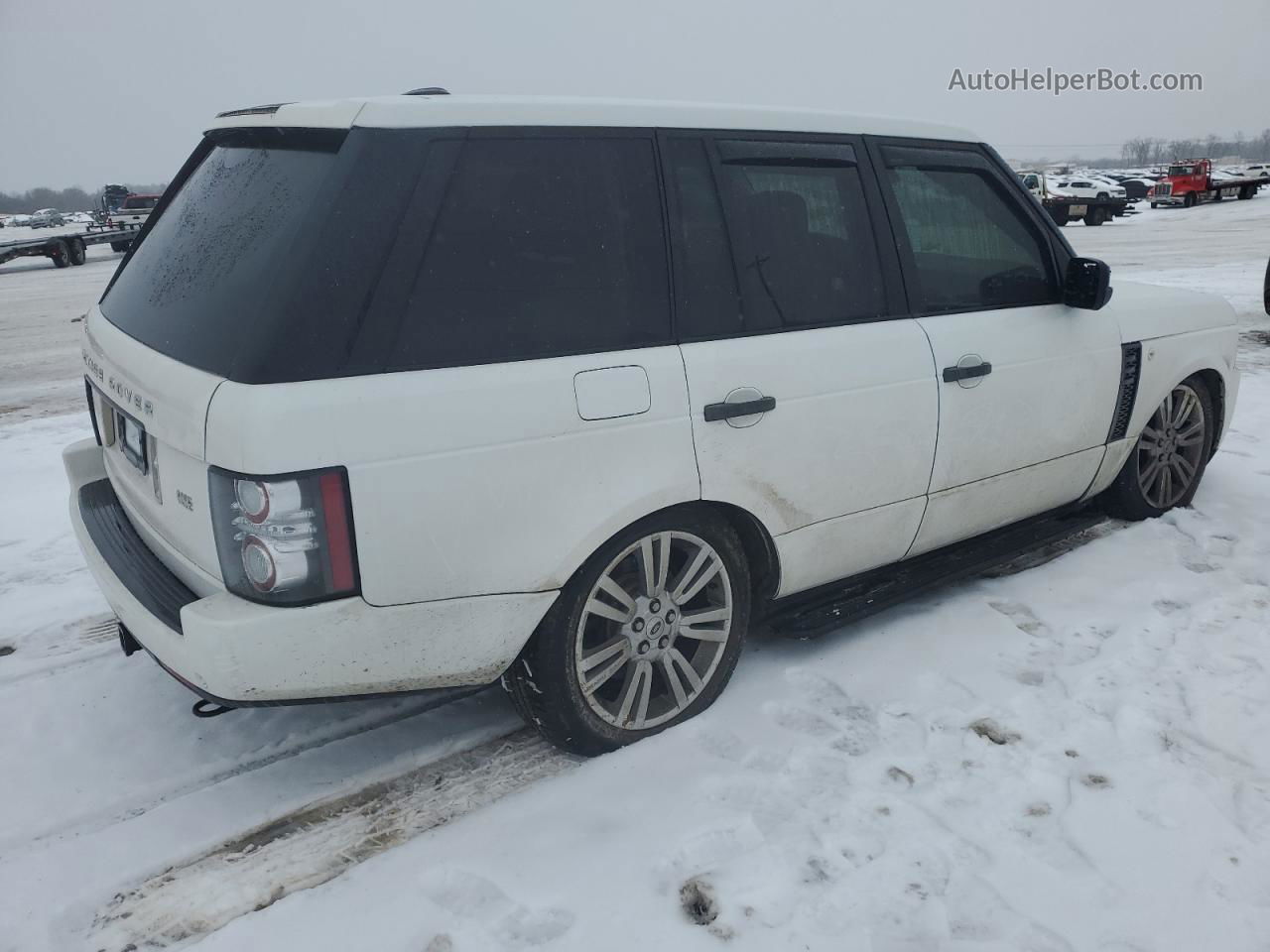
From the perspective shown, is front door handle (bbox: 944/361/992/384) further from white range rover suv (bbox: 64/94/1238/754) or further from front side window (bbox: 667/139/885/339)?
front side window (bbox: 667/139/885/339)

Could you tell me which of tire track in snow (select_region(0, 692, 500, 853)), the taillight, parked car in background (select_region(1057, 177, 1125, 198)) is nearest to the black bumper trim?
the taillight

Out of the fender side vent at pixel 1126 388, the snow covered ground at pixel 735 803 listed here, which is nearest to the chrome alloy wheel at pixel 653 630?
the snow covered ground at pixel 735 803

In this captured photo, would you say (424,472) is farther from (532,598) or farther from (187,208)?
(187,208)

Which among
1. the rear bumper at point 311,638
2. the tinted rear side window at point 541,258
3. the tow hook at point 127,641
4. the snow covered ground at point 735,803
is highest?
the tinted rear side window at point 541,258

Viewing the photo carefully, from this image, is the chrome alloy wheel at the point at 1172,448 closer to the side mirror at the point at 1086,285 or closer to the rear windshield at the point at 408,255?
the side mirror at the point at 1086,285

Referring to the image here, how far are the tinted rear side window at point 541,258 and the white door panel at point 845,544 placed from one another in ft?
2.98

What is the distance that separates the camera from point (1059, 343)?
12.5 feet

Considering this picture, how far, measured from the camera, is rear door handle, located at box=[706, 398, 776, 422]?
281 cm

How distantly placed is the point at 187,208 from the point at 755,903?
2.57m

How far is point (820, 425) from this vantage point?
10.1 feet

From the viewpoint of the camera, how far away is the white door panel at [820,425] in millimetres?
2865

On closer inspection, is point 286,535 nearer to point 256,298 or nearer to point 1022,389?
point 256,298

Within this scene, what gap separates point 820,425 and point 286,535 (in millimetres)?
1657

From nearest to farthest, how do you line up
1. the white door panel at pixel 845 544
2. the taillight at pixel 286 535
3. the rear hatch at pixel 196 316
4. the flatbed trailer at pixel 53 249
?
the taillight at pixel 286 535
the rear hatch at pixel 196 316
the white door panel at pixel 845 544
the flatbed trailer at pixel 53 249
